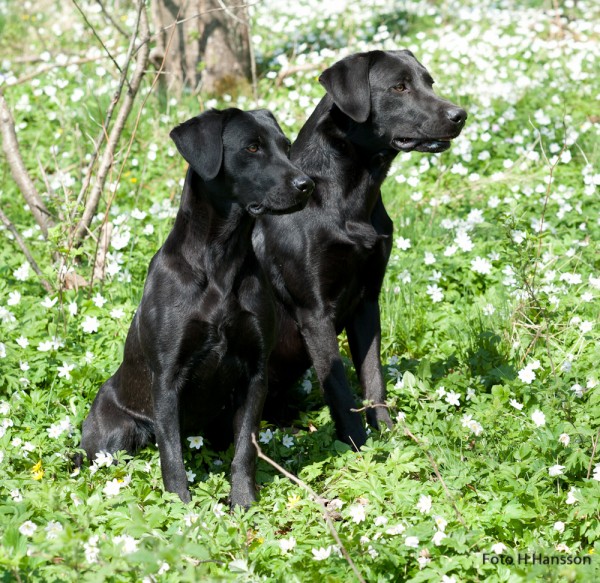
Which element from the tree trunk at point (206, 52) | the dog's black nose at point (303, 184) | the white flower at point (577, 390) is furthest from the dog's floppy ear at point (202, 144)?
the tree trunk at point (206, 52)

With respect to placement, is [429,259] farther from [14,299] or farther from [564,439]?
[14,299]

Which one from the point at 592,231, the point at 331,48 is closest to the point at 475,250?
the point at 592,231

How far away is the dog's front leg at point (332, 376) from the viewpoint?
406cm

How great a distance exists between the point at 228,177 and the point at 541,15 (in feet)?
27.2

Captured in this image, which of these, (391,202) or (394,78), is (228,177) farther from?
(391,202)

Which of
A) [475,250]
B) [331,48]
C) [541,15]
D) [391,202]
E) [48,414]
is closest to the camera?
[48,414]

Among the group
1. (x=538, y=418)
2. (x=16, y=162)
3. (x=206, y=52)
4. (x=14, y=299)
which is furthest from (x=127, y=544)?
(x=206, y=52)

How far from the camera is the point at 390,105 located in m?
4.21

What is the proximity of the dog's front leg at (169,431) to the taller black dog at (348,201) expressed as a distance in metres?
0.85

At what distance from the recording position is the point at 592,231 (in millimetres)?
5828

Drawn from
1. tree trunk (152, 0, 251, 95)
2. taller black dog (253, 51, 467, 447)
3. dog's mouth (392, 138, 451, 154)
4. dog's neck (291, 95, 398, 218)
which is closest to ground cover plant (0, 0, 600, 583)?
tree trunk (152, 0, 251, 95)

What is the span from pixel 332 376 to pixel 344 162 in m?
1.01

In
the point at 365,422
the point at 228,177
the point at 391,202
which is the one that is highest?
the point at 228,177

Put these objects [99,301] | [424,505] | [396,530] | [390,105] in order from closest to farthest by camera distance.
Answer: [396,530]
[424,505]
[390,105]
[99,301]
